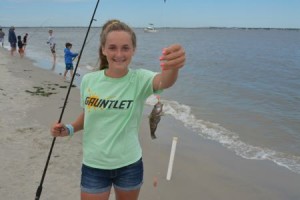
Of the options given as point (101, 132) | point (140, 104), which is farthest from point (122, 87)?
point (101, 132)

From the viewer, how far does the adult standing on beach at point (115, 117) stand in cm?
261

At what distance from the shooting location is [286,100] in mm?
14164

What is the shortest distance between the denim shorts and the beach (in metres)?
2.13

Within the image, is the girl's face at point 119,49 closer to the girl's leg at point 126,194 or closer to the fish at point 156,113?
the fish at point 156,113

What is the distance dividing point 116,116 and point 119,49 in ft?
1.56

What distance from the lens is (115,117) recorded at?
263 centimetres

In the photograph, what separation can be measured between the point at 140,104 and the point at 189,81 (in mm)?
15869

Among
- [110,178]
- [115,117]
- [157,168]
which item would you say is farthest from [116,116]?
[157,168]

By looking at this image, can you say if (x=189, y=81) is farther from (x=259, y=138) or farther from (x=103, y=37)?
(x=103, y=37)

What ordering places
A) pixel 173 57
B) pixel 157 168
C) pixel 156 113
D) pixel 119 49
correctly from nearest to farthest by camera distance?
pixel 173 57
pixel 119 49
pixel 156 113
pixel 157 168

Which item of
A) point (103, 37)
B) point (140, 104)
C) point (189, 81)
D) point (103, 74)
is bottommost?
point (189, 81)

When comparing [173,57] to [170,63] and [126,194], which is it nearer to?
[170,63]

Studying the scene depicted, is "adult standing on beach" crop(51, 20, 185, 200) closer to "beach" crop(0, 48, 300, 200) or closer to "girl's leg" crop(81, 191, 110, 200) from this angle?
"girl's leg" crop(81, 191, 110, 200)

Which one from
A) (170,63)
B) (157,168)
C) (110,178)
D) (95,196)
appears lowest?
(157,168)
